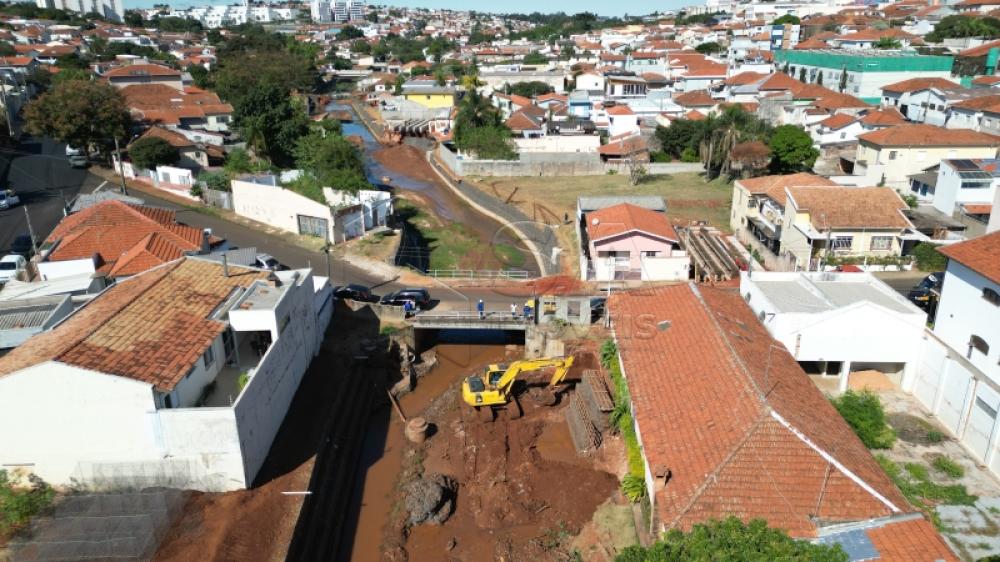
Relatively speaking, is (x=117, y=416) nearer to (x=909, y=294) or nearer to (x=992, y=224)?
(x=909, y=294)

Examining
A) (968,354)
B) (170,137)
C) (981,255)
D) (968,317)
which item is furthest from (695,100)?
(968,354)

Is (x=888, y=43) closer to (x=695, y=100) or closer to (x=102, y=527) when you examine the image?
(x=695, y=100)

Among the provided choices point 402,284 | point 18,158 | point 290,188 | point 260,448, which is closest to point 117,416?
point 260,448

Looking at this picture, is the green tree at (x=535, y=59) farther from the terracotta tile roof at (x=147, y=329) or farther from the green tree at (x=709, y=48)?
the terracotta tile roof at (x=147, y=329)

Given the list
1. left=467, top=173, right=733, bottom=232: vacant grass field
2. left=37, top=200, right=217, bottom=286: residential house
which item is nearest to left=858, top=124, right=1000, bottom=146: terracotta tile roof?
left=467, top=173, right=733, bottom=232: vacant grass field

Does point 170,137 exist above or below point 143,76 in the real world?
below

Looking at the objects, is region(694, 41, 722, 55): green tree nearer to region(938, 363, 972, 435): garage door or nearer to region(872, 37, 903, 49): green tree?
region(872, 37, 903, 49): green tree
